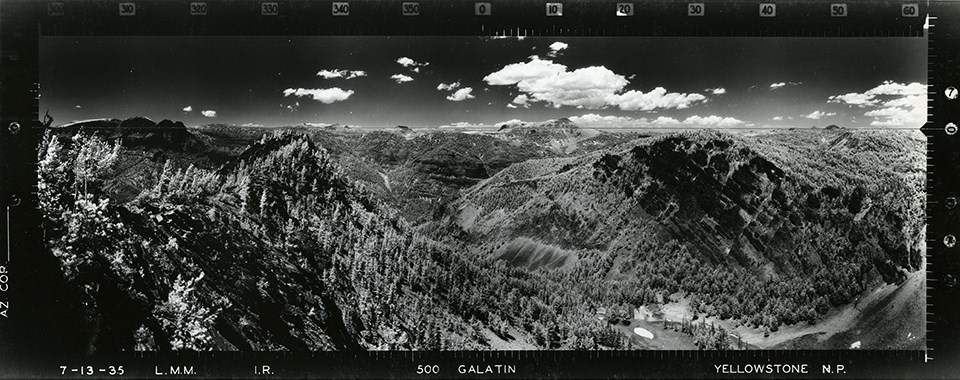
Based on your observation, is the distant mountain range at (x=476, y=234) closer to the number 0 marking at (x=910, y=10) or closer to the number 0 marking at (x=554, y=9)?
the number 0 marking at (x=554, y=9)

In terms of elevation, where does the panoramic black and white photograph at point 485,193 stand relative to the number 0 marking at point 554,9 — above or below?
below

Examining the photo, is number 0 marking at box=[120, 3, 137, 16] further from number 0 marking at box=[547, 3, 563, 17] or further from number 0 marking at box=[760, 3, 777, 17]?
number 0 marking at box=[760, 3, 777, 17]

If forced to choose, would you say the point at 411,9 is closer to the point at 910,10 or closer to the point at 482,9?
the point at 482,9

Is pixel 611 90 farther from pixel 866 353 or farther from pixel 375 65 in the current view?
pixel 866 353

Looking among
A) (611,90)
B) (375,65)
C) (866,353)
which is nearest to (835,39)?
(611,90)

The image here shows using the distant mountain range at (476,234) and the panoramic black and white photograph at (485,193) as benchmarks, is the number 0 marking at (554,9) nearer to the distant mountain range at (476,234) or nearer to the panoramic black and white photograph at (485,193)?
the panoramic black and white photograph at (485,193)

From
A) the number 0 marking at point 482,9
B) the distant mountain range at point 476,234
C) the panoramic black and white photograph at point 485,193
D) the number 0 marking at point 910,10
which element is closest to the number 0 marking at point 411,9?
the panoramic black and white photograph at point 485,193
